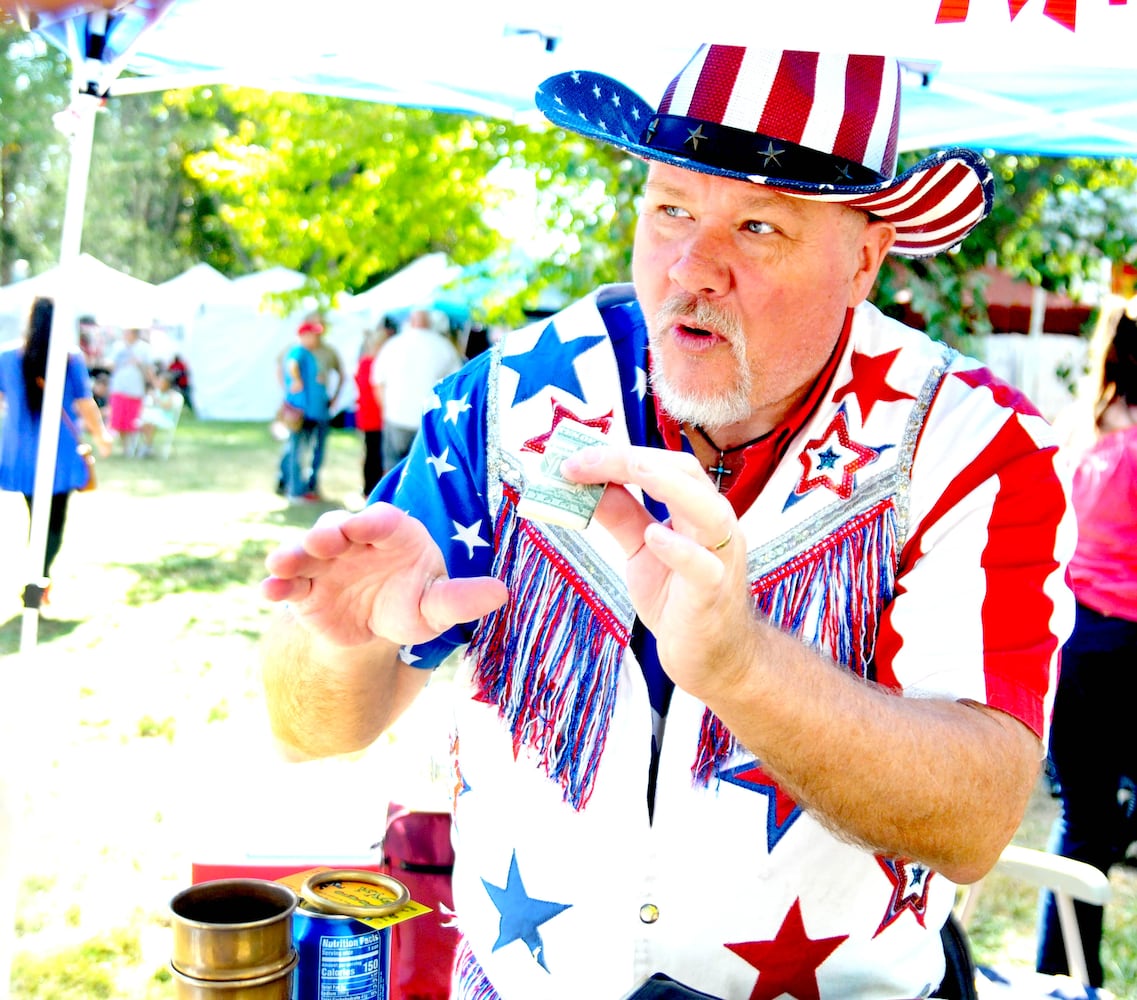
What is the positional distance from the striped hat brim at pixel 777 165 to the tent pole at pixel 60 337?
1.83 m

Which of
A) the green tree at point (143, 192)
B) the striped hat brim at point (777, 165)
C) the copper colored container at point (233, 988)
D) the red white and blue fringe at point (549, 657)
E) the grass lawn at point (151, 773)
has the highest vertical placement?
the green tree at point (143, 192)

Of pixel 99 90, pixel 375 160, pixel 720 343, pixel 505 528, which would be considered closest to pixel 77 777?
pixel 99 90

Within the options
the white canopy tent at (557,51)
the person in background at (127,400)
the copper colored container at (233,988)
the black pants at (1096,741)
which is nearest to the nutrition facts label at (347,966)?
the copper colored container at (233,988)

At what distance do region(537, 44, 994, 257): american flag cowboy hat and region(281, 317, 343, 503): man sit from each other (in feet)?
36.0

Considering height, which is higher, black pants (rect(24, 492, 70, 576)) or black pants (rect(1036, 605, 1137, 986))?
black pants (rect(1036, 605, 1137, 986))

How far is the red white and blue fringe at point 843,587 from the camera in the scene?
1759 mm

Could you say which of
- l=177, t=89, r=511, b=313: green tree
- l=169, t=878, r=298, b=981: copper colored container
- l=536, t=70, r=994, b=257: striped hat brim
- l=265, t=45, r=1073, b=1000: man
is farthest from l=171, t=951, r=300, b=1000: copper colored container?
l=177, t=89, r=511, b=313: green tree

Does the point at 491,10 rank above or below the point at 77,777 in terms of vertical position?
above

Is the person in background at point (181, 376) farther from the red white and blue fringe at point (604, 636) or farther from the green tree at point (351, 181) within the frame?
the red white and blue fringe at point (604, 636)

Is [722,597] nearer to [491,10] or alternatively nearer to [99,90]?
[491,10]

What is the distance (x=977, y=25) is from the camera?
3.66 ft

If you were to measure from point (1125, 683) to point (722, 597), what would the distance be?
117 inches

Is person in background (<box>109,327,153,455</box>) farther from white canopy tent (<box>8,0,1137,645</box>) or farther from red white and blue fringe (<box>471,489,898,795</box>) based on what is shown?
red white and blue fringe (<box>471,489,898,795</box>)

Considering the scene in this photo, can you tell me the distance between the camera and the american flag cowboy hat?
1.78 metres
